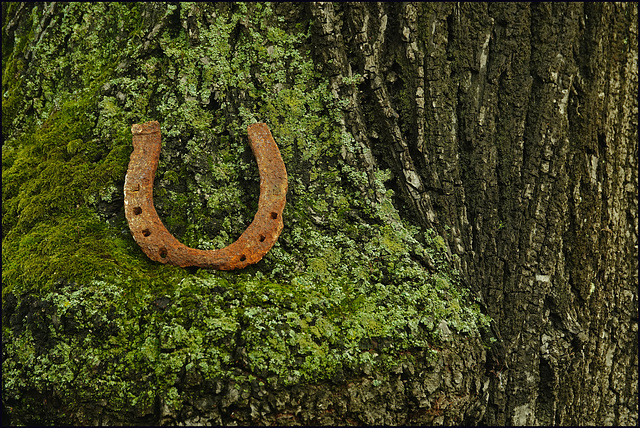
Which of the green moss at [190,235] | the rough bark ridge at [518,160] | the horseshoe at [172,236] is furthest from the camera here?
the rough bark ridge at [518,160]

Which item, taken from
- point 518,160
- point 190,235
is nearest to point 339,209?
point 190,235

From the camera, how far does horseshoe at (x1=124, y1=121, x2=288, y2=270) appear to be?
2287 millimetres

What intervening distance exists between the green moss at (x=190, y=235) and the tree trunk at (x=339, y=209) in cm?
1

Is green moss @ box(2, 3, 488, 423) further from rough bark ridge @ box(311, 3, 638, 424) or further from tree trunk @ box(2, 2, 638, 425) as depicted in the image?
rough bark ridge @ box(311, 3, 638, 424)

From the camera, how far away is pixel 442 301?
2.45m

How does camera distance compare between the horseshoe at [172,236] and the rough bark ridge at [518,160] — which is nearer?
the horseshoe at [172,236]

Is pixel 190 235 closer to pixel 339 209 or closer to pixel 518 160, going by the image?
pixel 339 209

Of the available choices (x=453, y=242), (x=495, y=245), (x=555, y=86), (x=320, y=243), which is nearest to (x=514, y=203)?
(x=495, y=245)

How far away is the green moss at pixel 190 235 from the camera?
2.08m

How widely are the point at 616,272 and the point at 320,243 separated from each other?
1795mm

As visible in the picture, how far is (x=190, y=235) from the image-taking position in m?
2.38

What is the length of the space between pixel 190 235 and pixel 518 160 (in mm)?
1723

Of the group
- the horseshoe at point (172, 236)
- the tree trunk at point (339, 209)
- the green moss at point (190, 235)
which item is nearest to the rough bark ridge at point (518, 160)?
the tree trunk at point (339, 209)

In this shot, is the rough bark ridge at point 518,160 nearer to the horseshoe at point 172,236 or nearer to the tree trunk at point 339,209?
the tree trunk at point 339,209
